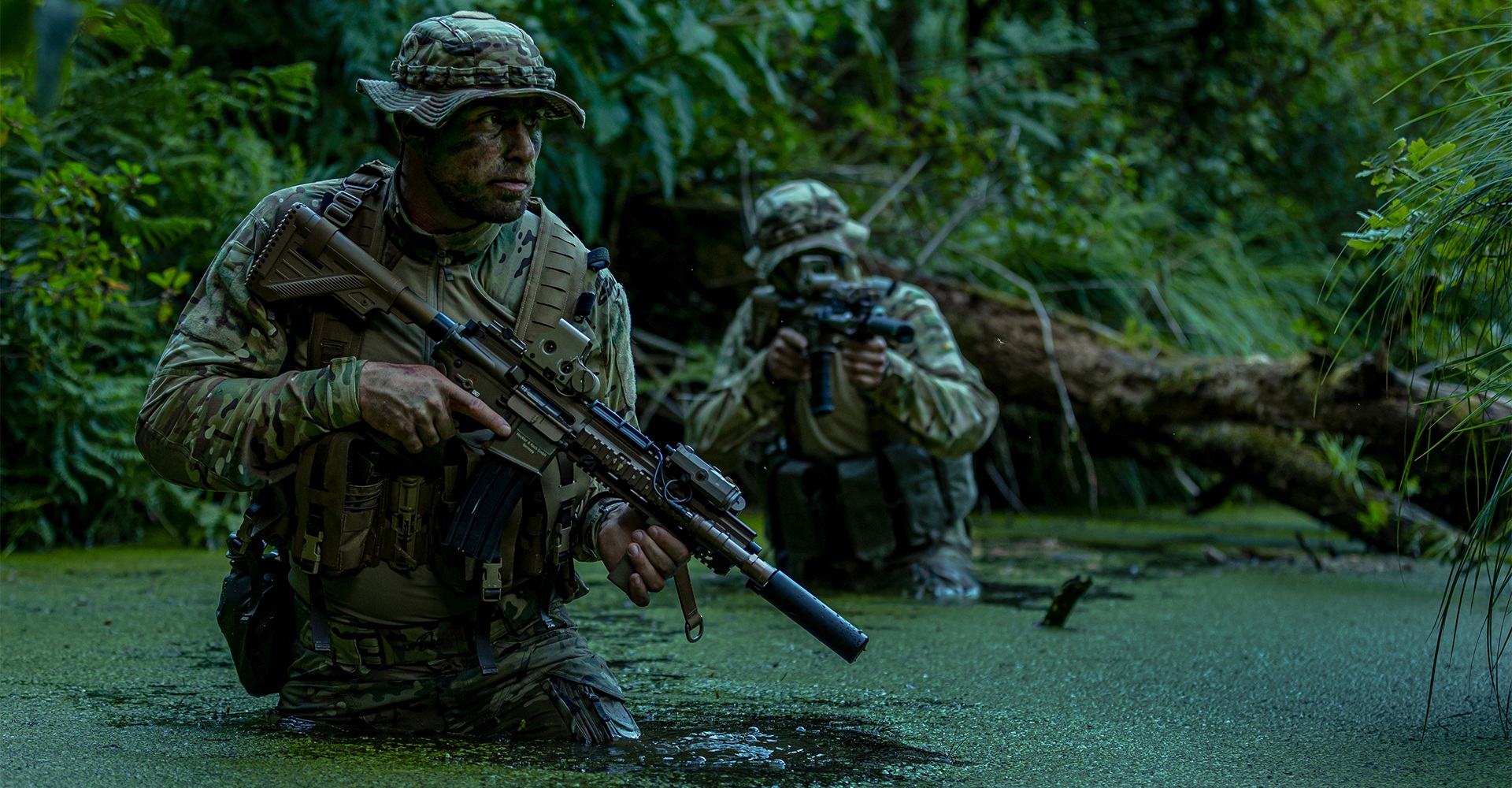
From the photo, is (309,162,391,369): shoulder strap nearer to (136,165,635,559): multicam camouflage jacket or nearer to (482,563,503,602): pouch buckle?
(136,165,635,559): multicam camouflage jacket

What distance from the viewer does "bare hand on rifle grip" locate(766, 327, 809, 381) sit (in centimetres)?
427

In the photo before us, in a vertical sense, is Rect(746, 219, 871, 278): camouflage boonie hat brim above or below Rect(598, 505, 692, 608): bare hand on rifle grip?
above

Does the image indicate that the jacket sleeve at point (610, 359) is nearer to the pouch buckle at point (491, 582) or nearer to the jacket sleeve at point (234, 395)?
the pouch buckle at point (491, 582)

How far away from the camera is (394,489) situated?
7.52 ft

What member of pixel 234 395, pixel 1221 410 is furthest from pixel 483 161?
pixel 1221 410

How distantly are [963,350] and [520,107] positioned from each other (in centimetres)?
413

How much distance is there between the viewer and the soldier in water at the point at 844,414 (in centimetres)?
426

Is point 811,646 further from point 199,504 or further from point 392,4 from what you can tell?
point 392,4

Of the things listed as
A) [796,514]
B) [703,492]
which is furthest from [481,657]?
[796,514]

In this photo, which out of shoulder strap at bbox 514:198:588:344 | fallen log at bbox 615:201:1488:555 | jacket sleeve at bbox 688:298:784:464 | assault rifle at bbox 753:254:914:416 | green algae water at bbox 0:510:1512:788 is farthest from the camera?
fallen log at bbox 615:201:1488:555

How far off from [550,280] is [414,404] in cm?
43

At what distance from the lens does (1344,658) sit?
335 cm

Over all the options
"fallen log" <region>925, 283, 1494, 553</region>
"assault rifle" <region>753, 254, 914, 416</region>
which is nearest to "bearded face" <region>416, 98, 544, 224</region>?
"assault rifle" <region>753, 254, 914, 416</region>

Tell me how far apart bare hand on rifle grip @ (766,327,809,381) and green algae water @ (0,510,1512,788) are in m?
0.79
